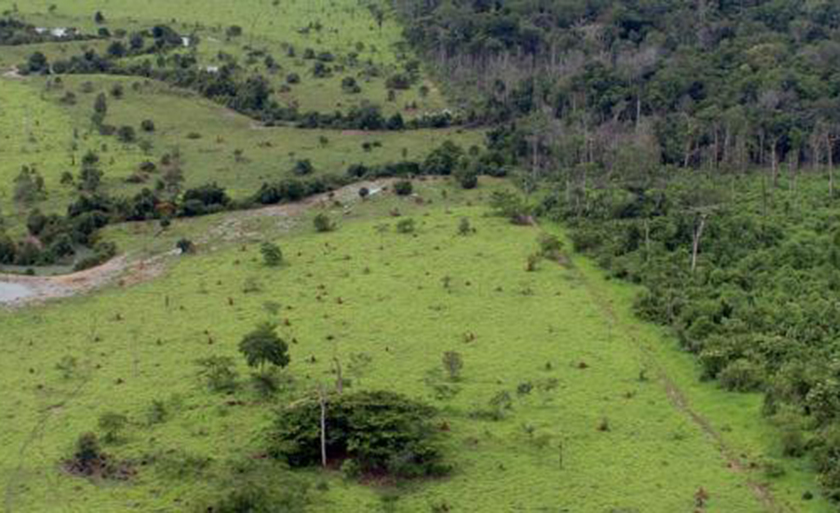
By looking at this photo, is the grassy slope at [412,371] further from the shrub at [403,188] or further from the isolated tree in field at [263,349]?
the shrub at [403,188]

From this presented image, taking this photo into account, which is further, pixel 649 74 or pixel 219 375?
pixel 649 74

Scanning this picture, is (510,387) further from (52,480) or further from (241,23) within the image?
(241,23)

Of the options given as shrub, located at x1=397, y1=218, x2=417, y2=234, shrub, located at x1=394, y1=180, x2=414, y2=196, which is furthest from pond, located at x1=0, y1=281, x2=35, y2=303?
shrub, located at x1=394, y1=180, x2=414, y2=196

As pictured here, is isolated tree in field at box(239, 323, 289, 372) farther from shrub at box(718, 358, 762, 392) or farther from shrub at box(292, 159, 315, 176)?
shrub at box(292, 159, 315, 176)

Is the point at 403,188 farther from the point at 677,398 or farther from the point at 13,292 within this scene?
the point at 677,398

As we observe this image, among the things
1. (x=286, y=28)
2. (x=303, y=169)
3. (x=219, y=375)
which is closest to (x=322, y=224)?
(x=303, y=169)

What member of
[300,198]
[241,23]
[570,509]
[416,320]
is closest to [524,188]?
[300,198]
